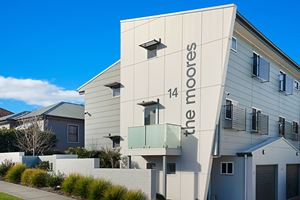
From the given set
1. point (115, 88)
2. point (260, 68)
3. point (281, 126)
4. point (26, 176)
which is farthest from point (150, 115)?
point (281, 126)

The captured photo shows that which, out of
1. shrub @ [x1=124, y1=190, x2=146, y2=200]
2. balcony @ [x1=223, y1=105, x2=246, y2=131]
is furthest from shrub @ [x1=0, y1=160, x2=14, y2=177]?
balcony @ [x1=223, y1=105, x2=246, y2=131]

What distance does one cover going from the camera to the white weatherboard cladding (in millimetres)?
16781

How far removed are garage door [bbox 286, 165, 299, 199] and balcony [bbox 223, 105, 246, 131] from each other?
23.2 ft

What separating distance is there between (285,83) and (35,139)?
726 inches

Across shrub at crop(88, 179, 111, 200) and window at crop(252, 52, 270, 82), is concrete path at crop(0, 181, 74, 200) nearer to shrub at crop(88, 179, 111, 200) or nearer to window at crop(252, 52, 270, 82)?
shrub at crop(88, 179, 111, 200)

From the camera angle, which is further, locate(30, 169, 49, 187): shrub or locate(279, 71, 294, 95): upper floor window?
locate(279, 71, 294, 95): upper floor window

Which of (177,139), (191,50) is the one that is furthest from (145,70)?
(177,139)

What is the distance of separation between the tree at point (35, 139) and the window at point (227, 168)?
14.8 m

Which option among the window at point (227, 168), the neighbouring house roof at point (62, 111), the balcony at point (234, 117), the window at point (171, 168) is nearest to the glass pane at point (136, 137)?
the window at point (171, 168)

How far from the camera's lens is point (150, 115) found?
20.0 m

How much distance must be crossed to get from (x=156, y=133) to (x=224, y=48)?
5.02m

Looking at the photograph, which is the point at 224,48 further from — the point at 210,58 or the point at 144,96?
the point at 144,96

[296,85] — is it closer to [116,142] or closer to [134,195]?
Result: [116,142]

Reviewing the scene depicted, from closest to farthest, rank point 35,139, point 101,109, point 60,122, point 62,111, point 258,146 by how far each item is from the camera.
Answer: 1. point 258,146
2. point 101,109
3. point 35,139
4. point 60,122
5. point 62,111
